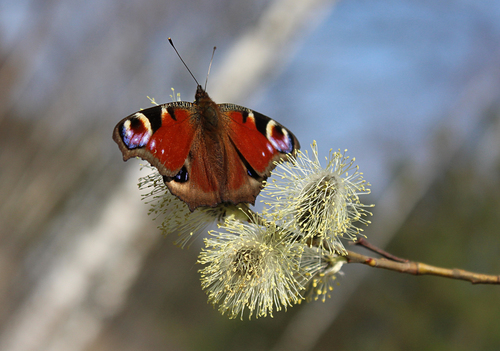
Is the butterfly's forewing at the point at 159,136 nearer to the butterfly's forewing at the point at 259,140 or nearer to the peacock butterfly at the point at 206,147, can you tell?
the peacock butterfly at the point at 206,147

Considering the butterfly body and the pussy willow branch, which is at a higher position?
the butterfly body

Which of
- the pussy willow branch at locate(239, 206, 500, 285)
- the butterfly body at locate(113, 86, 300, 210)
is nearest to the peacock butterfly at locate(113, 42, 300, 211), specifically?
the butterfly body at locate(113, 86, 300, 210)

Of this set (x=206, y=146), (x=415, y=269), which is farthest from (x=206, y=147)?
(x=415, y=269)

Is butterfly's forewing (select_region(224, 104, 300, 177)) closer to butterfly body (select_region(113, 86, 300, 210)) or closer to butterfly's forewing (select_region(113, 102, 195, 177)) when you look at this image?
butterfly body (select_region(113, 86, 300, 210))

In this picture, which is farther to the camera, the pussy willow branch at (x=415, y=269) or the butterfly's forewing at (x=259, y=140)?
the butterfly's forewing at (x=259, y=140)

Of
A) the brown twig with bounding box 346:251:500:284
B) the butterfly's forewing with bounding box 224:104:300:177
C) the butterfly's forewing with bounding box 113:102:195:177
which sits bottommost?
the brown twig with bounding box 346:251:500:284

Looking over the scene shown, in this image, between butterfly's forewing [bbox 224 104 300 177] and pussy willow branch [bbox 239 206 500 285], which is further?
butterfly's forewing [bbox 224 104 300 177]

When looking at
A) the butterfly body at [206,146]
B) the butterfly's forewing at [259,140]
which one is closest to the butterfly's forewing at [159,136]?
the butterfly body at [206,146]

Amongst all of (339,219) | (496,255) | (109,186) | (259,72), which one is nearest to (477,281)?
(339,219)

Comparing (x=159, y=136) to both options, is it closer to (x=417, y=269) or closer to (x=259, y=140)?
(x=259, y=140)

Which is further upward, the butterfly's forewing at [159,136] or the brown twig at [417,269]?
the butterfly's forewing at [159,136]
